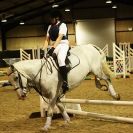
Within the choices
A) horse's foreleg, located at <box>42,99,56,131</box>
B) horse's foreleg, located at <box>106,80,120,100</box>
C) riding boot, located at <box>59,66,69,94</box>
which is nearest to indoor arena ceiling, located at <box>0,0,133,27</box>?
horse's foreleg, located at <box>106,80,120,100</box>

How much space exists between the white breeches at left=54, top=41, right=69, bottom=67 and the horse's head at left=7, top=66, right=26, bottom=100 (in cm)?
74

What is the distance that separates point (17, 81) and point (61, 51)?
0.94 m

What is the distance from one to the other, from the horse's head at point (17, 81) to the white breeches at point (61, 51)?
0.74m

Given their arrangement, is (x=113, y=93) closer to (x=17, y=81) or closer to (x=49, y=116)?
(x=49, y=116)

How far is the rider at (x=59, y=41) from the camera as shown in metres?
6.74

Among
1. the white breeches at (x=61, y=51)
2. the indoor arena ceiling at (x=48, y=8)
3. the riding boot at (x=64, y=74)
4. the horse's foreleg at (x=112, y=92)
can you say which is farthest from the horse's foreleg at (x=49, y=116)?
the indoor arena ceiling at (x=48, y=8)

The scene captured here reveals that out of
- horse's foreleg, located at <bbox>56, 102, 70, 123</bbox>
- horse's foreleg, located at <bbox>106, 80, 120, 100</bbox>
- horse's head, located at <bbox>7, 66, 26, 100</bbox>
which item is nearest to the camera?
horse's head, located at <bbox>7, 66, 26, 100</bbox>

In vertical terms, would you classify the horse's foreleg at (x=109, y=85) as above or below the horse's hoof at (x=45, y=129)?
above

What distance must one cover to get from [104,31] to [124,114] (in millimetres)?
26503

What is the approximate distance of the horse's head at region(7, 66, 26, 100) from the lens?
6.43 meters

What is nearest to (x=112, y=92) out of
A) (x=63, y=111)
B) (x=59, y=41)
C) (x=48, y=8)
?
(x=63, y=111)

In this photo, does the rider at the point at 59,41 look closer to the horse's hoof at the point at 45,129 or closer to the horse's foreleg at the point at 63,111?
the horse's foreleg at the point at 63,111

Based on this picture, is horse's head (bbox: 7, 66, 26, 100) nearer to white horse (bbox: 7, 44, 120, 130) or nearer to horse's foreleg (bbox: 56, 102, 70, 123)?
white horse (bbox: 7, 44, 120, 130)

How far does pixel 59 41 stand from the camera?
671 centimetres
